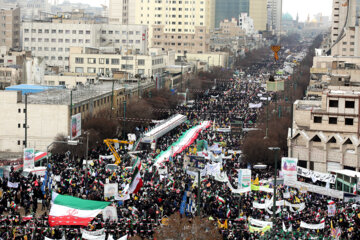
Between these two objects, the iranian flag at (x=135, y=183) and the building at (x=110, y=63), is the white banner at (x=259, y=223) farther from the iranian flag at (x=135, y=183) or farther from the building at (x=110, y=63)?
the building at (x=110, y=63)

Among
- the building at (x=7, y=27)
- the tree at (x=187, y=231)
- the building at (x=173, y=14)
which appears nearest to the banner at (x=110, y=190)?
the tree at (x=187, y=231)

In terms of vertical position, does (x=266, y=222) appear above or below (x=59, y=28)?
below

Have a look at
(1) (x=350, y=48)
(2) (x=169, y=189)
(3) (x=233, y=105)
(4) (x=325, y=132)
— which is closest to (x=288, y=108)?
(3) (x=233, y=105)

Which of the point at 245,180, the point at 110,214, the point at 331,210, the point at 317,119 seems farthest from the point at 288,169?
the point at 317,119

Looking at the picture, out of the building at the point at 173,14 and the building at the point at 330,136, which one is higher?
the building at the point at 173,14

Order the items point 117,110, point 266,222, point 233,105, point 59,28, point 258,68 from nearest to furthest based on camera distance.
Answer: point 266,222
point 117,110
point 233,105
point 59,28
point 258,68

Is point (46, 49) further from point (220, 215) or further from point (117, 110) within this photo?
point (220, 215)
